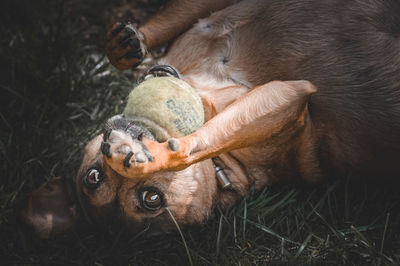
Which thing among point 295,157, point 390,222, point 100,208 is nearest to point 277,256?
point 295,157

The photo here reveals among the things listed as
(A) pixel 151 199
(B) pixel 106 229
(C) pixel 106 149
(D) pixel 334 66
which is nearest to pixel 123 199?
(A) pixel 151 199

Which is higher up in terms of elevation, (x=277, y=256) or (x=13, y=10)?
(x=13, y=10)

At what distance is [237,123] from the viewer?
74.0 inches

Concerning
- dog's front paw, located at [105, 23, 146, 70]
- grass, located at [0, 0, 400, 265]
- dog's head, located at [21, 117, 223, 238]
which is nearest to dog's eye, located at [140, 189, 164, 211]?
dog's head, located at [21, 117, 223, 238]

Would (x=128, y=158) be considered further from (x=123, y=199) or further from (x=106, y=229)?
(x=106, y=229)

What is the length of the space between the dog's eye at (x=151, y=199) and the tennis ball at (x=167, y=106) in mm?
366

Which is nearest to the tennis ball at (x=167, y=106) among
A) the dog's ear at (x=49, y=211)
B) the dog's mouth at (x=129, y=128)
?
the dog's mouth at (x=129, y=128)

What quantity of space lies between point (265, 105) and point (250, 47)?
1.96 feet

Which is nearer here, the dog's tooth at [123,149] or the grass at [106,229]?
the dog's tooth at [123,149]

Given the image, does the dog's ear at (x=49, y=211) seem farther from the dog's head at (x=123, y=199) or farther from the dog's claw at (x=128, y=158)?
the dog's claw at (x=128, y=158)

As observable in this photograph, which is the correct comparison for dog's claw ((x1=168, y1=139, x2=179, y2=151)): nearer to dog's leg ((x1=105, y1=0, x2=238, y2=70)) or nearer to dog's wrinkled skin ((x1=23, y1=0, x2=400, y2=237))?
dog's wrinkled skin ((x1=23, y1=0, x2=400, y2=237))

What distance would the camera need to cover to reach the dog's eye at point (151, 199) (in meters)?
2.01

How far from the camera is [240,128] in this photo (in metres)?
1.88

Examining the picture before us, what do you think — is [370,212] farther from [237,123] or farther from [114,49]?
[114,49]
